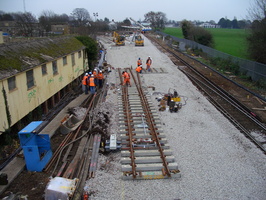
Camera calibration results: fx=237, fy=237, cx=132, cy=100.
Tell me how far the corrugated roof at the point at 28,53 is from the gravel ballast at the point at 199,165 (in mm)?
5031

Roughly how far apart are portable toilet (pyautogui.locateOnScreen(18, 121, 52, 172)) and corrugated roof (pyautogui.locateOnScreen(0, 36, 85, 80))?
3.05 m

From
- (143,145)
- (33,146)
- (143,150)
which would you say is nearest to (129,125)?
(143,145)

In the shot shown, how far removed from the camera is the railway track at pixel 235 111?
11.1 m

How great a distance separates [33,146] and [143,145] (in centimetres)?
421

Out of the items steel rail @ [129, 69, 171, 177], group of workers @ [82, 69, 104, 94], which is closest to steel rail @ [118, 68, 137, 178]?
steel rail @ [129, 69, 171, 177]

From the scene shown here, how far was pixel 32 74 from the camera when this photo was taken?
12.5m

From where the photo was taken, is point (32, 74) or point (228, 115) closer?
point (32, 74)

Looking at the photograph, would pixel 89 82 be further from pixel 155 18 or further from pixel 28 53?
pixel 155 18

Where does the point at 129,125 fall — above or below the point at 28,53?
below

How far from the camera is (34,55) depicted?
13602 millimetres

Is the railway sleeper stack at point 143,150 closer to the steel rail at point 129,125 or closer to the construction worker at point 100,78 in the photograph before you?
the steel rail at point 129,125

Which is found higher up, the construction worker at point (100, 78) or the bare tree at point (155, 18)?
the bare tree at point (155, 18)

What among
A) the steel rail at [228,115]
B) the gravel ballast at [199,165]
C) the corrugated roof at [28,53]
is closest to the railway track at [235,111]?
the steel rail at [228,115]

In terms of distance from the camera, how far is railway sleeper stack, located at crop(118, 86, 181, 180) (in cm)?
809
